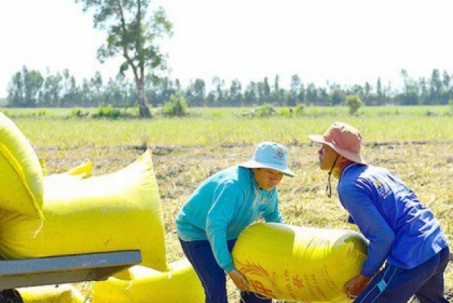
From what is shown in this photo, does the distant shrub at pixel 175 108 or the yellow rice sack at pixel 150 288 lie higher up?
the yellow rice sack at pixel 150 288

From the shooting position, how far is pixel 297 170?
1252 centimetres

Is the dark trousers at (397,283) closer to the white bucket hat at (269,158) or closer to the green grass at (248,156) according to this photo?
the white bucket hat at (269,158)

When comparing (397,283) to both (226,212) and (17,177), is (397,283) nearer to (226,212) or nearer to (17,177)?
(226,212)

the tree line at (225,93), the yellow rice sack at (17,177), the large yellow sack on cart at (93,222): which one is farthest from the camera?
the tree line at (225,93)

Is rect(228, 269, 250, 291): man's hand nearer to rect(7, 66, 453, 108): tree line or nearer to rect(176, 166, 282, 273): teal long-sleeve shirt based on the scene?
rect(176, 166, 282, 273): teal long-sleeve shirt

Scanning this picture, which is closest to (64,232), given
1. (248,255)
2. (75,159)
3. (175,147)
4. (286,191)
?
(248,255)

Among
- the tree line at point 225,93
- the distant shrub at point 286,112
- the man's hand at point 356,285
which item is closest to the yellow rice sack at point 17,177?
the man's hand at point 356,285

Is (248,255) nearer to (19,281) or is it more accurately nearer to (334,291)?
(334,291)

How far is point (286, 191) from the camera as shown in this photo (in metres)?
10.4

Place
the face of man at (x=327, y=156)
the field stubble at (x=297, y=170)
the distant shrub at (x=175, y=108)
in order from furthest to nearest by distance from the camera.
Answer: the distant shrub at (x=175, y=108) < the field stubble at (x=297, y=170) < the face of man at (x=327, y=156)

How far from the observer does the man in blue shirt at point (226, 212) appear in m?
4.03

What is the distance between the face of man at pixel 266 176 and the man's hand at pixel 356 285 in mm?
659

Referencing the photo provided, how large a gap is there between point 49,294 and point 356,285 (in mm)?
1828

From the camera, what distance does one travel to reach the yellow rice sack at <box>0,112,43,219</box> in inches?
131
